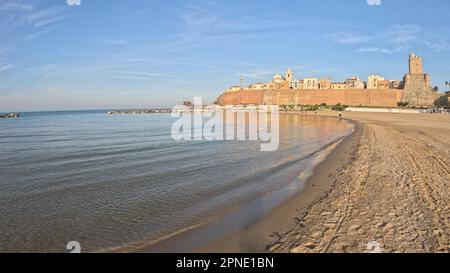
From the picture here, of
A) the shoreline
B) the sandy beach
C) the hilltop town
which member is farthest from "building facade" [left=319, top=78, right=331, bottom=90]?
the shoreline

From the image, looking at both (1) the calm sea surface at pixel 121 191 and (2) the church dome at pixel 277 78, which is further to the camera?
(2) the church dome at pixel 277 78

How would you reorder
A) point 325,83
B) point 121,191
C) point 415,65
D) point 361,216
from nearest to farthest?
1. point 361,216
2. point 121,191
3. point 415,65
4. point 325,83

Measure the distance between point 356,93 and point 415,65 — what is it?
18.9m

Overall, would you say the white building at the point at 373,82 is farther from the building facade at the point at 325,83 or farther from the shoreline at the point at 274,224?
the shoreline at the point at 274,224

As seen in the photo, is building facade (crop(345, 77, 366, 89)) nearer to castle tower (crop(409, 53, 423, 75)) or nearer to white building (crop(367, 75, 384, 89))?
white building (crop(367, 75, 384, 89))

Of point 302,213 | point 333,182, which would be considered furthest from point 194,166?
point 302,213

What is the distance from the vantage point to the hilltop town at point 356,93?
88062 millimetres

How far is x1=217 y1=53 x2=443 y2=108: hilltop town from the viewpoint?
88.1 metres

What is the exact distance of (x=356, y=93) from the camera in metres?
94.1

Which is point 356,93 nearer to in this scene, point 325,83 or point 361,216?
point 325,83

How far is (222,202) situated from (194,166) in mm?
4046

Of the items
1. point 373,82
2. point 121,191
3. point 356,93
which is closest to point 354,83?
point 373,82

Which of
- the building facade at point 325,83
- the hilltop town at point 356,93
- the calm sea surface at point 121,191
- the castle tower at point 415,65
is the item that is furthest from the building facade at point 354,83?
the calm sea surface at point 121,191
